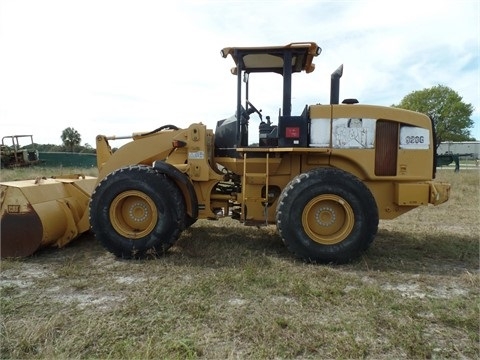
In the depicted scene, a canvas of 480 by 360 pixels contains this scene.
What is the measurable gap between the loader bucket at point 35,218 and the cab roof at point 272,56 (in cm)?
289

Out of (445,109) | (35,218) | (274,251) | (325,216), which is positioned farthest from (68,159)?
(445,109)

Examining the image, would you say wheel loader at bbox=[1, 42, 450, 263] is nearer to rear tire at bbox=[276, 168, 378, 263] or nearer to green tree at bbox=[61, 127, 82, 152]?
rear tire at bbox=[276, 168, 378, 263]

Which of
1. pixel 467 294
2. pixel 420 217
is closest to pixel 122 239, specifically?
pixel 467 294

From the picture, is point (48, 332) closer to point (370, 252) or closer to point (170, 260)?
point (170, 260)

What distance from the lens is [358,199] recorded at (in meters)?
4.60

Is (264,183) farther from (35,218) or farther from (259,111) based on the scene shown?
(35,218)

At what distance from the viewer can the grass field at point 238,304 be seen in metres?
2.67

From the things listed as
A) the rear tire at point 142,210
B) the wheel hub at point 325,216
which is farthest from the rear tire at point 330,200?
the rear tire at point 142,210

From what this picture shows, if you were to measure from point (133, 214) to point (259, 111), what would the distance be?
Answer: 7.34 feet

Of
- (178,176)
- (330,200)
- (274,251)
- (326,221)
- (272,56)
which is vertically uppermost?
(272,56)

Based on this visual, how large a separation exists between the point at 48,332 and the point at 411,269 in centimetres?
367

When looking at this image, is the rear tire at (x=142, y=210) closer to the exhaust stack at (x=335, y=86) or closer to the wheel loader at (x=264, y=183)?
the wheel loader at (x=264, y=183)

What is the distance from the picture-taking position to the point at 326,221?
4.75 meters

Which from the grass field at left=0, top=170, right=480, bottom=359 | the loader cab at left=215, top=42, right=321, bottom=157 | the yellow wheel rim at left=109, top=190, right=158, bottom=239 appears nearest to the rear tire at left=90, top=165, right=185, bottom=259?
the yellow wheel rim at left=109, top=190, right=158, bottom=239
